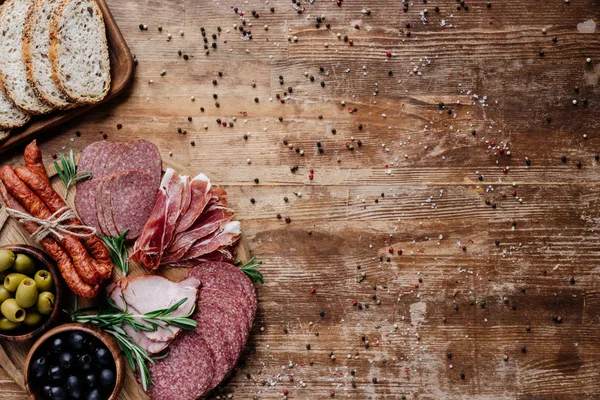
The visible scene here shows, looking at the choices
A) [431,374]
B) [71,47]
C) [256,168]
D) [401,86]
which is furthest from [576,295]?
[71,47]

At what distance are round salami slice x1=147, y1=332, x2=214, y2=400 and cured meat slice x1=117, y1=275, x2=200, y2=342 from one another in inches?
3.7

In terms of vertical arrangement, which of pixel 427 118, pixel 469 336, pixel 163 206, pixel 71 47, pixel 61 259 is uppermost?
pixel 71 47

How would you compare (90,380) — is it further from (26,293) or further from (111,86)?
(111,86)

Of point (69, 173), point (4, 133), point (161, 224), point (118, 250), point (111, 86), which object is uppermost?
point (111, 86)

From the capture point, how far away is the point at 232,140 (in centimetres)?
237

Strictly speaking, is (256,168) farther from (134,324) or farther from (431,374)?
(431,374)

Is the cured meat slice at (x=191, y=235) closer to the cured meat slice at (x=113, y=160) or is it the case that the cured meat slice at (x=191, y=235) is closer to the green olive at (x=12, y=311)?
the cured meat slice at (x=113, y=160)

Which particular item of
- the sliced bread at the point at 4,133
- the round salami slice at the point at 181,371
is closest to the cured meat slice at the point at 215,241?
the round salami slice at the point at 181,371

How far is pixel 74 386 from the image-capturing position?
1954 mm

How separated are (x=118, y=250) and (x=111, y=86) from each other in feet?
2.28

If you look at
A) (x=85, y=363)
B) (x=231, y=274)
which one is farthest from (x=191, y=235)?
(x=85, y=363)

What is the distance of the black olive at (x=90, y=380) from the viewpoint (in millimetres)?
1977

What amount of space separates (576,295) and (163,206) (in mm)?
1781

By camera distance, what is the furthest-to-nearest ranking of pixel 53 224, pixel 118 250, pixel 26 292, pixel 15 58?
pixel 15 58 < pixel 118 250 < pixel 53 224 < pixel 26 292
